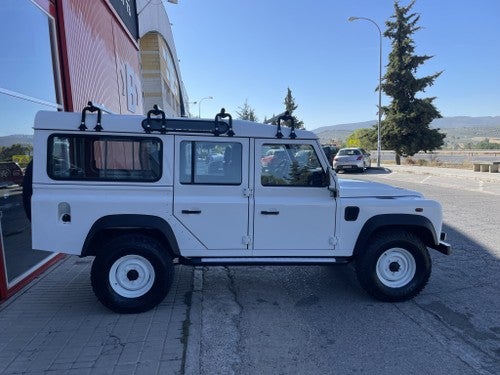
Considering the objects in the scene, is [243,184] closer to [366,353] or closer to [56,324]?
[366,353]

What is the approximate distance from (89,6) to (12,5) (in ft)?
12.1

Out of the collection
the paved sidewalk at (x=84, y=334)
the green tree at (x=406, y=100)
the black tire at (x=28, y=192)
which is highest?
the green tree at (x=406, y=100)

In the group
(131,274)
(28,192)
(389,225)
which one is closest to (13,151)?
(28,192)

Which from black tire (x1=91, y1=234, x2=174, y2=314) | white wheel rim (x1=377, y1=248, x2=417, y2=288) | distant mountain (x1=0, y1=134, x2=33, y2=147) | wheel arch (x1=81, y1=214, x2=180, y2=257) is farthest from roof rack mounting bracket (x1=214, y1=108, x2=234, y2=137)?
distant mountain (x1=0, y1=134, x2=33, y2=147)

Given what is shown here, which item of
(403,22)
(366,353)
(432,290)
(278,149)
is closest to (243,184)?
(278,149)

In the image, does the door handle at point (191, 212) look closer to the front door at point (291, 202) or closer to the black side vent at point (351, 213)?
the front door at point (291, 202)

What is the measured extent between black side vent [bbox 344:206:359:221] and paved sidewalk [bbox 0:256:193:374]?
2064 millimetres

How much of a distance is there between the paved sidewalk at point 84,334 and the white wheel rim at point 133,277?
26cm

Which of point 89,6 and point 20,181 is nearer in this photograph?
point 20,181

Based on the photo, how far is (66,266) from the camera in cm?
595

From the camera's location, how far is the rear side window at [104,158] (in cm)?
412

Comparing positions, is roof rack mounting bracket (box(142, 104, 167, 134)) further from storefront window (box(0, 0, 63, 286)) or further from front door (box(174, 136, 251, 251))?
storefront window (box(0, 0, 63, 286))

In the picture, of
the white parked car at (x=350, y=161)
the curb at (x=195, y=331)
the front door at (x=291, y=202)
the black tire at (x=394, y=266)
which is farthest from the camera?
the white parked car at (x=350, y=161)

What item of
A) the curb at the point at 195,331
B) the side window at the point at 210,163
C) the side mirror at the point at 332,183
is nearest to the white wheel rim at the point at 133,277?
the curb at the point at 195,331
